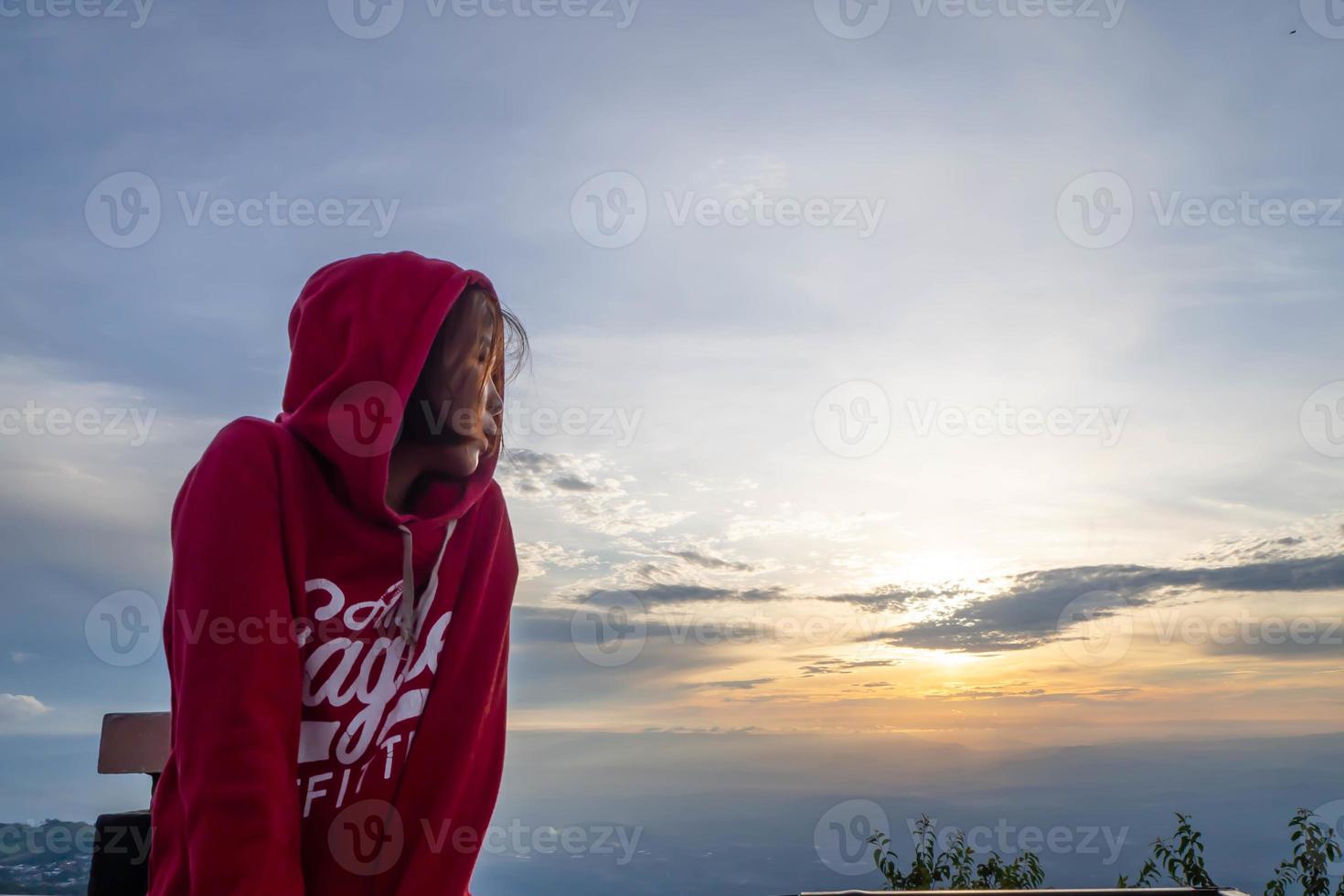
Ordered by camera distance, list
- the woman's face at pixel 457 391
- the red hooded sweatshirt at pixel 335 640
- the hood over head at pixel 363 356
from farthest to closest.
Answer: the woman's face at pixel 457 391, the hood over head at pixel 363 356, the red hooded sweatshirt at pixel 335 640

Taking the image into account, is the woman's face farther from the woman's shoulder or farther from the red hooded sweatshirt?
the woman's shoulder

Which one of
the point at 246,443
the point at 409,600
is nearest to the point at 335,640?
the point at 409,600

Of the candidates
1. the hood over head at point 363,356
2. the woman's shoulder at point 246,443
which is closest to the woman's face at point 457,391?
the hood over head at point 363,356

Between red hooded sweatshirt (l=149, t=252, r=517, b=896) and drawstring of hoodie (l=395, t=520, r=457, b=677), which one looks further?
drawstring of hoodie (l=395, t=520, r=457, b=677)

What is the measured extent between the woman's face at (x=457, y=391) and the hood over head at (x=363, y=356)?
0.03 metres

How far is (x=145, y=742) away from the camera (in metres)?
1.71

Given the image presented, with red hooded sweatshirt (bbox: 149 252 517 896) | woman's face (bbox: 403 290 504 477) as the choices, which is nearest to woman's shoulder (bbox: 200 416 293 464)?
red hooded sweatshirt (bbox: 149 252 517 896)

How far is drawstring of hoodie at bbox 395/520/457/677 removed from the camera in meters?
1.14

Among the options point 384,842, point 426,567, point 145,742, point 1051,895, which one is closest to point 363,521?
point 426,567

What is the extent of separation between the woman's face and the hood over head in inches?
1.1

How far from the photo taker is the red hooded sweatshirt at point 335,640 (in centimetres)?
92

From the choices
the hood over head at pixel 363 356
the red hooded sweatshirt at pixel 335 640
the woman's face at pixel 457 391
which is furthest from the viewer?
the woman's face at pixel 457 391

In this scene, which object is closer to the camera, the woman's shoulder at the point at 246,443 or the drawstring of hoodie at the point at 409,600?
the woman's shoulder at the point at 246,443

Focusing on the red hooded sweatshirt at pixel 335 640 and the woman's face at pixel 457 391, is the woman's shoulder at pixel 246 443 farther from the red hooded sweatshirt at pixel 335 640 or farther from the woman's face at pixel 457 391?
the woman's face at pixel 457 391
